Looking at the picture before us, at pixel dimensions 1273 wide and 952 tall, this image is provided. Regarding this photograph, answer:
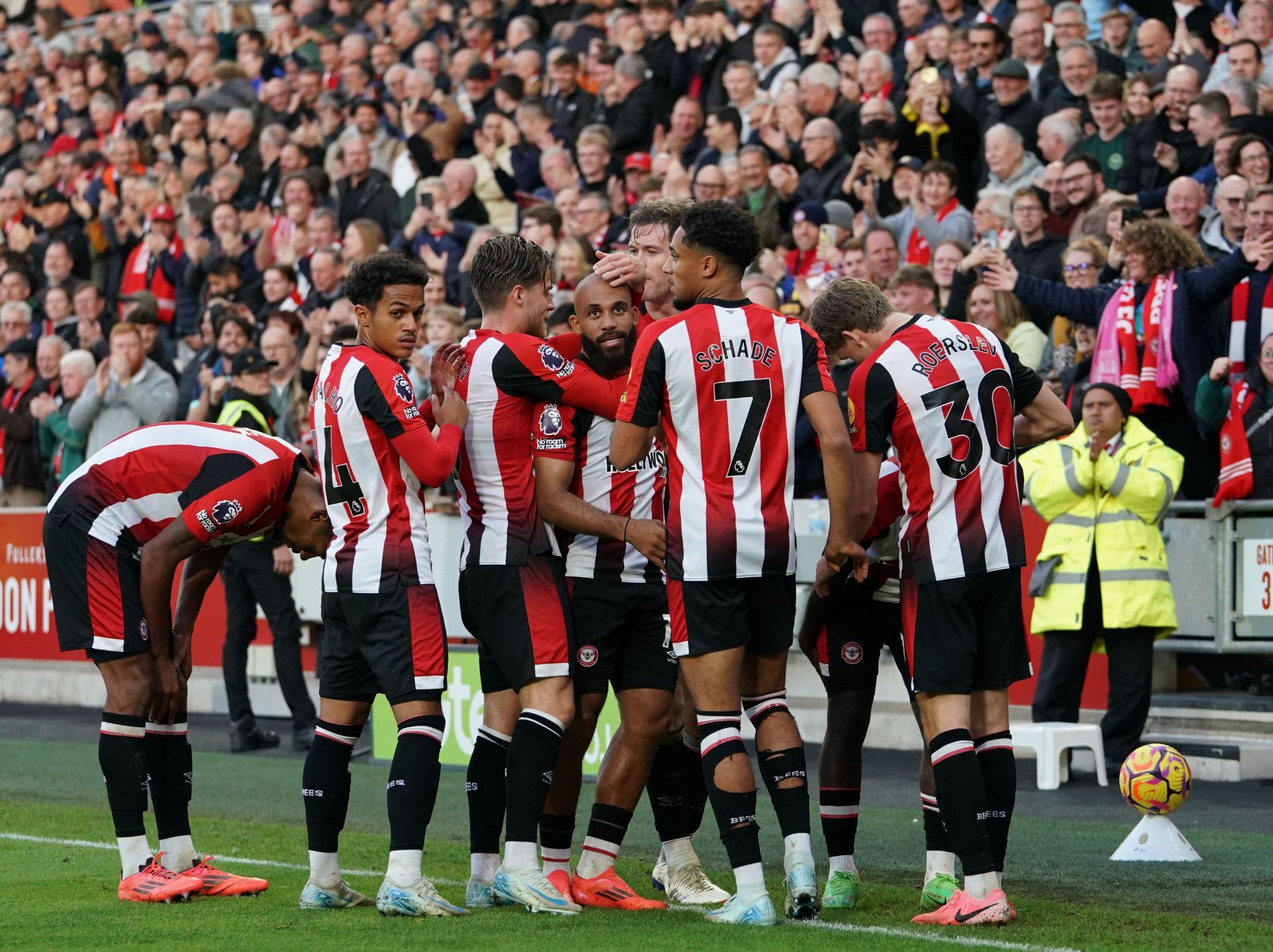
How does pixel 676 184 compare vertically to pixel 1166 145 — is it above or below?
above

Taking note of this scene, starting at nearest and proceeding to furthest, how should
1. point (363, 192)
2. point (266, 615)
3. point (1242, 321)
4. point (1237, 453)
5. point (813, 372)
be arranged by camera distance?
point (813, 372) < point (1237, 453) < point (1242, 321) < point (266, 615) < point (363, 192)

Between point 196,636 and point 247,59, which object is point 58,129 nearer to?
point 247,59

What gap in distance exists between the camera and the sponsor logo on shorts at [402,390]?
21.2ft

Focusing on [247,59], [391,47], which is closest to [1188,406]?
[391,47]

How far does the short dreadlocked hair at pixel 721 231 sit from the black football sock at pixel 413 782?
1913 millimetres

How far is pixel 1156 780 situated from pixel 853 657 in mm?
1533

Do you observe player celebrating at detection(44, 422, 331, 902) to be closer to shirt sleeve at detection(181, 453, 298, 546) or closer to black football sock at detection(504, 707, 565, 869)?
shirt sleeve at detection(181, 453, 298, 546)

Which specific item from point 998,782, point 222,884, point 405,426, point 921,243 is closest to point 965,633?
point 998,782

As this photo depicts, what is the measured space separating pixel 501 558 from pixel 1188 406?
5.74 m

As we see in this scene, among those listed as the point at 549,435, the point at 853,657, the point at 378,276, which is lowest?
the point at 853,657

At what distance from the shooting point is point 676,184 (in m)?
15.1

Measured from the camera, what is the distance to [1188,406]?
35.8ft

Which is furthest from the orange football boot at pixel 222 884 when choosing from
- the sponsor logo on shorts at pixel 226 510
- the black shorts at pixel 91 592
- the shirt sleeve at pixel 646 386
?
the shirt sleeve at pixel 646 386

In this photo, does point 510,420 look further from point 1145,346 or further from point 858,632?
point 1145,346
